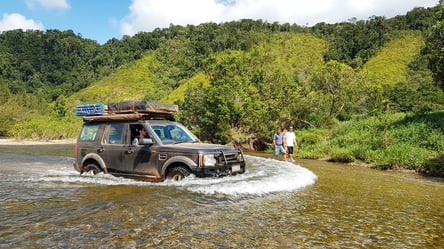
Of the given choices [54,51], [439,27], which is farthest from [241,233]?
[54,51]

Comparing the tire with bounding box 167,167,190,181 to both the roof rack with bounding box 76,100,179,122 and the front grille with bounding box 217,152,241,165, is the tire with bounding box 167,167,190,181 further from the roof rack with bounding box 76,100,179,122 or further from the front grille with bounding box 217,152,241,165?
the roof rack with bounding box 76,100,179,122

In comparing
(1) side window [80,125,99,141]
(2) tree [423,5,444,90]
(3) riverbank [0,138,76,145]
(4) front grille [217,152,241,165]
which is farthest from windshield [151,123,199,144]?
(3) riverbank [0,138,76,145]

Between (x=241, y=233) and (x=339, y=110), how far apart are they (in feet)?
110

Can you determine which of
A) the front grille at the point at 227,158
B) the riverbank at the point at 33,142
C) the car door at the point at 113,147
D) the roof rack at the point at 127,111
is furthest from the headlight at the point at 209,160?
the riverbank at the point at 33,142

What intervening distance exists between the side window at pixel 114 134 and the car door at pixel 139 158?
33cm

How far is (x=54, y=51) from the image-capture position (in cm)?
13038

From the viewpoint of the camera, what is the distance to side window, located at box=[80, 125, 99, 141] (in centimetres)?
1087

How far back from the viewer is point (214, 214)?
21.3 feet

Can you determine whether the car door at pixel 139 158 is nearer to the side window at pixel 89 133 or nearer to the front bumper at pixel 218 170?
the front bumper at pixel 218 170

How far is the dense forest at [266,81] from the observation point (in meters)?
23.1

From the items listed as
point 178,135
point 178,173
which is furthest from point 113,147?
point 178,173

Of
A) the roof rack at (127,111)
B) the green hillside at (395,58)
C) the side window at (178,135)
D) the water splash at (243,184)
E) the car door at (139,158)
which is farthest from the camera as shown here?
the green hillside at (395,58)

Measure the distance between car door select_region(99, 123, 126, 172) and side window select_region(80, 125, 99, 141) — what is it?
0.46m

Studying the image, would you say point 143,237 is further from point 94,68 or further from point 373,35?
point 94,68
